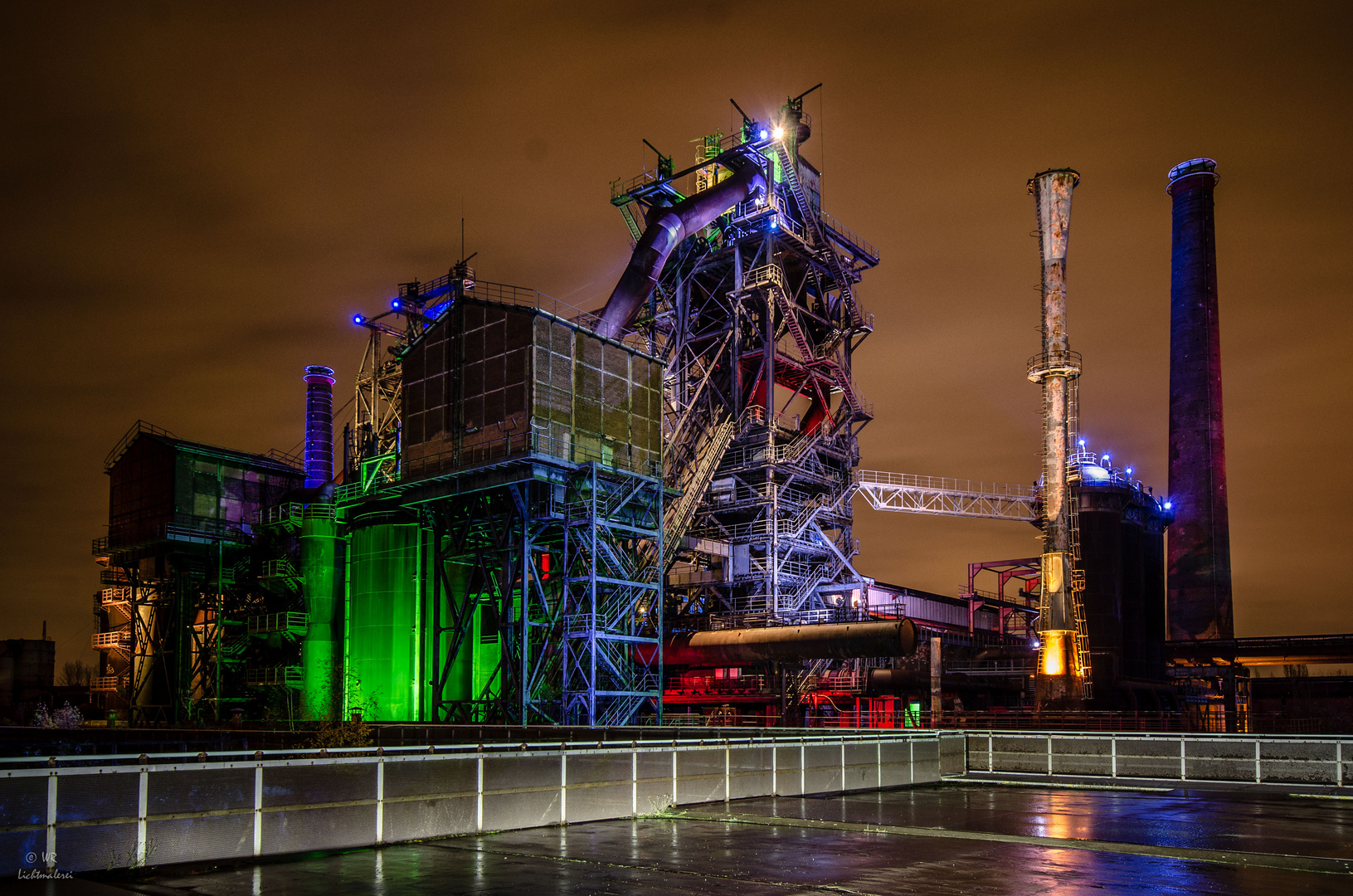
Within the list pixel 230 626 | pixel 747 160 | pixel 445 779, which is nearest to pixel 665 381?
pixel 747 160

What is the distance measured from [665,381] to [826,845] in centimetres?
4798

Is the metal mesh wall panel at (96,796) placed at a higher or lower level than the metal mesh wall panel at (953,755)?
higher

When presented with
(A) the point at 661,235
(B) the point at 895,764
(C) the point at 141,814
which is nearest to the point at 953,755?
(B) the point at 895,764

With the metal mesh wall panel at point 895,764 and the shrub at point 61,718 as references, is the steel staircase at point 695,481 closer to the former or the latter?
the metal mesh wall panel at point 895,764

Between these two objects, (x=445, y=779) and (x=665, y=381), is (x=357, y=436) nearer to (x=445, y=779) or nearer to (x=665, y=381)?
(x=665, y=381)

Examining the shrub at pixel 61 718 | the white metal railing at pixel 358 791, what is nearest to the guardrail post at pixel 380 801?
the white metal railing at pixel 358 791

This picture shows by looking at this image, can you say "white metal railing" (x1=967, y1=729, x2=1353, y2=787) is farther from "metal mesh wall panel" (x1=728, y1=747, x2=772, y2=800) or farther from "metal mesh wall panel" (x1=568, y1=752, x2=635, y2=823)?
"metal mesh wall panel" (x1=568, y1=752, x2=635, y2=823)

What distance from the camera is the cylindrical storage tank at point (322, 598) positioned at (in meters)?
53.7

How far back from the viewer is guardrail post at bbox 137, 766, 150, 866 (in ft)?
42.9

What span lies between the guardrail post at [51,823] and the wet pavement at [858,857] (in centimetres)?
87

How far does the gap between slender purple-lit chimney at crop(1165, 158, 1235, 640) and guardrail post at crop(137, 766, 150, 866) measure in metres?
88.2

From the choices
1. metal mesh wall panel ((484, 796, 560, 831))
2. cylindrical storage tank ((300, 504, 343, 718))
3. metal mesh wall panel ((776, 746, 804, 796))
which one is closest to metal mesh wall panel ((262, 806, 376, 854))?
metal mesh wall panel ((484, 796, 560, 831))

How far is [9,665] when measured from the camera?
79.6 metres

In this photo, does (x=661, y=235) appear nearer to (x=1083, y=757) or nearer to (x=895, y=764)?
(x=1083, y=757)
